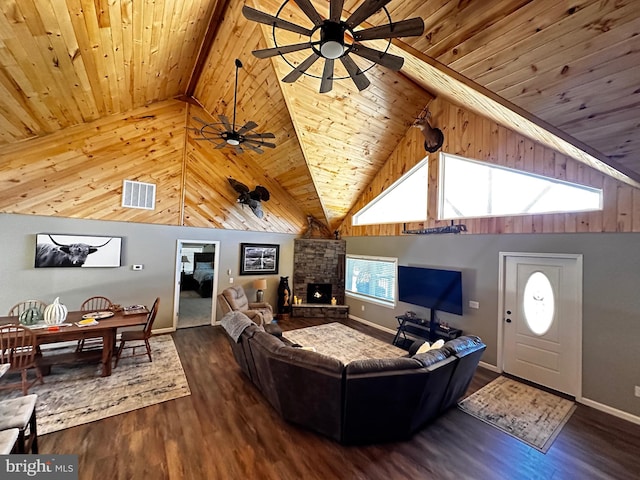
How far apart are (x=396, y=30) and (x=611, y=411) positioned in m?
5.08

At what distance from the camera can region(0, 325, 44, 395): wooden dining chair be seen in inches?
118

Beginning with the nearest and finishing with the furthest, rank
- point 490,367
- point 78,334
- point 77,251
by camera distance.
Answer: point 78,334 → point 490,367 → point 77,251

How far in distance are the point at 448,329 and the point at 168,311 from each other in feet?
19.6

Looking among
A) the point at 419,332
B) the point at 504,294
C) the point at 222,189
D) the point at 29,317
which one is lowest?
the point at 419,332

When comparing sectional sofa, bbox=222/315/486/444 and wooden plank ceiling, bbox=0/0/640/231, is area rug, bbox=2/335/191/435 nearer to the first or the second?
sectional sofa, bbox=222/315/486/444

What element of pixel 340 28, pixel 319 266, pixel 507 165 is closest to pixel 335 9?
pixel 340 28

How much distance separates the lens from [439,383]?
2.70 metres

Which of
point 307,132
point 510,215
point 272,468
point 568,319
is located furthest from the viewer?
point 307,132

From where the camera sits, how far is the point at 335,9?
1.82 metres

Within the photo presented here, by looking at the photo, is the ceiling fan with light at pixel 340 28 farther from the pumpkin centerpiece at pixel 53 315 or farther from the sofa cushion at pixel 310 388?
the pumpkin centerpiece at pixel 53 315

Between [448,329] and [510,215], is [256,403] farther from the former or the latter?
[510,215]

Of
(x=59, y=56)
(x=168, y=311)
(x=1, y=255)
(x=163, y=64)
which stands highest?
(x=163, y=64)

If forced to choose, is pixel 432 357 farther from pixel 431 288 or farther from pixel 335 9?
pixel 335 9

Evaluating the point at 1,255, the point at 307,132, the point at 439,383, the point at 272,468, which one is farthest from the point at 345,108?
the point at 1,255
